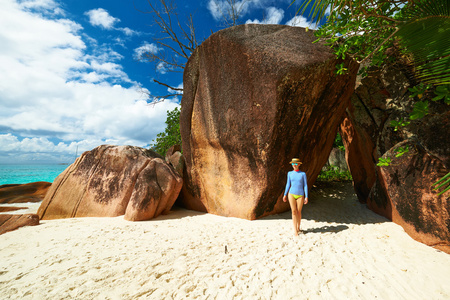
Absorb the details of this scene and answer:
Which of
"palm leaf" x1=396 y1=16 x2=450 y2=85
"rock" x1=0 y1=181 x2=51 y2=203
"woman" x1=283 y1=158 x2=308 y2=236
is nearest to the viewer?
"palm leaf" x1=396 y1=16 x2=450 y2=85

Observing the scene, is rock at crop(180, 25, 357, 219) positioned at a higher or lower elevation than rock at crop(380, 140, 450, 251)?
higher

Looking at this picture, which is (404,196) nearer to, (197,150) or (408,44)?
(408,44)

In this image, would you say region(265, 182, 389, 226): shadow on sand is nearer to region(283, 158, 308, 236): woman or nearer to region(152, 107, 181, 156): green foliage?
region(283, 158, 308, 236): woman

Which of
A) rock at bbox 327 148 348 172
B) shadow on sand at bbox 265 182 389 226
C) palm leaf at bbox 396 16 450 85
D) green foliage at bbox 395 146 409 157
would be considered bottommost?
shadow on sand at bbox 265 182 389 226

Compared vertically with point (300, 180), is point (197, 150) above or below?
above

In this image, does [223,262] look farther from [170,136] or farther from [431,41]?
[170,136]

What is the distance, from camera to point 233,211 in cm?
618

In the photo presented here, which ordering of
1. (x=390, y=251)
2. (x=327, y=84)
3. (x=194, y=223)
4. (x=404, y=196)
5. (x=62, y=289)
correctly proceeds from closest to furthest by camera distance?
(x=62, y=289), (x=390, y=251), (x=404, y=196), (x=327, y=84), (x=194, y=223)

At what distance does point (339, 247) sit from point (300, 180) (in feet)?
4.84

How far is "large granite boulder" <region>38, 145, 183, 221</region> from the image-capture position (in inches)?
251

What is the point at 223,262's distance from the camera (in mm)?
3584

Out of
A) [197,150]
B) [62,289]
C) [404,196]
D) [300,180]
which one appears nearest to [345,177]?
[404,196]

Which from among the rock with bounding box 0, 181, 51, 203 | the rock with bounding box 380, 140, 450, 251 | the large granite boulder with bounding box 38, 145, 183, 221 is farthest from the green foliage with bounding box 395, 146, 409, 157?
the rock with bounding box 0, 181, 51, 203

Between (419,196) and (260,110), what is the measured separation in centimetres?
383
